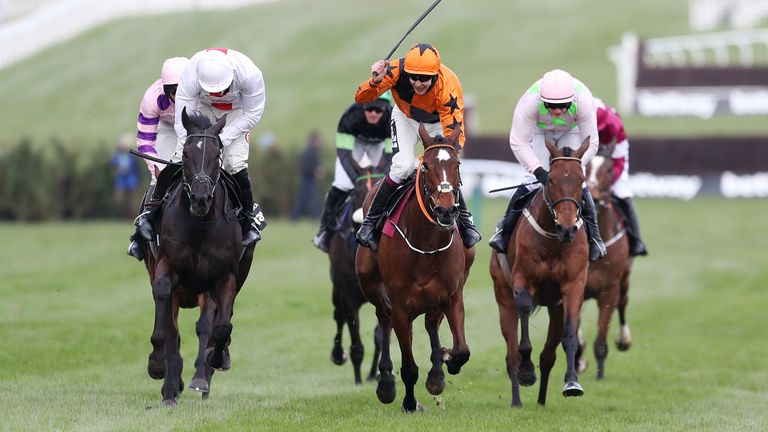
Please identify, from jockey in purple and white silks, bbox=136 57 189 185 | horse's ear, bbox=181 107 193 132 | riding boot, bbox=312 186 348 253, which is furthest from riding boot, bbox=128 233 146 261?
riding boot, bbox=312 186 348 253

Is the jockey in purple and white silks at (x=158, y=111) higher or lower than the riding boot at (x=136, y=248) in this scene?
higher

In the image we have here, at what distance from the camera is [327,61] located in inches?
2238

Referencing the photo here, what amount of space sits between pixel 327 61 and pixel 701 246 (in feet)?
108

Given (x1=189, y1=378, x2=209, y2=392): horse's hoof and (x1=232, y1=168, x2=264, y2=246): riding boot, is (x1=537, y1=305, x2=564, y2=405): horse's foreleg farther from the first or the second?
(x1=189, y1=378, x2=209, y2=392): horse's hoof

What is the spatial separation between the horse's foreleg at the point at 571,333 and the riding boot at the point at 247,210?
93.0 inches

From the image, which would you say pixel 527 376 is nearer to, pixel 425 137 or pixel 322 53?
pixel 425 137

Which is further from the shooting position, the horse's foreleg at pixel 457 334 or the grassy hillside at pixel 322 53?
the grassy hillside at pixel 322 53

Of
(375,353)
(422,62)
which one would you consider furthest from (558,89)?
(375,353)

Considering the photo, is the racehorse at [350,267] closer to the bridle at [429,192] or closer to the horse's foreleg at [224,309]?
the horse's foreleg at [224,309]

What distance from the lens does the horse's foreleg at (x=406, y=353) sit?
381 inches

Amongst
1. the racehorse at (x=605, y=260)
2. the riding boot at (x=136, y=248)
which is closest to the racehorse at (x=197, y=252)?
the riding boot at (x=136, y=248)

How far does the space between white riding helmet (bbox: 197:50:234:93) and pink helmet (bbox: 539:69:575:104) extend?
2.37 meters

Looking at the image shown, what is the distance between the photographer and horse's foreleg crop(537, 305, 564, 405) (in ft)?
34.7

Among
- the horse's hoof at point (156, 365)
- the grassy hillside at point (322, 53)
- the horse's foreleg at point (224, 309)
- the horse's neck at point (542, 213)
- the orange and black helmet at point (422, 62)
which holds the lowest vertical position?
the horse's hoof at point (156, 365)
